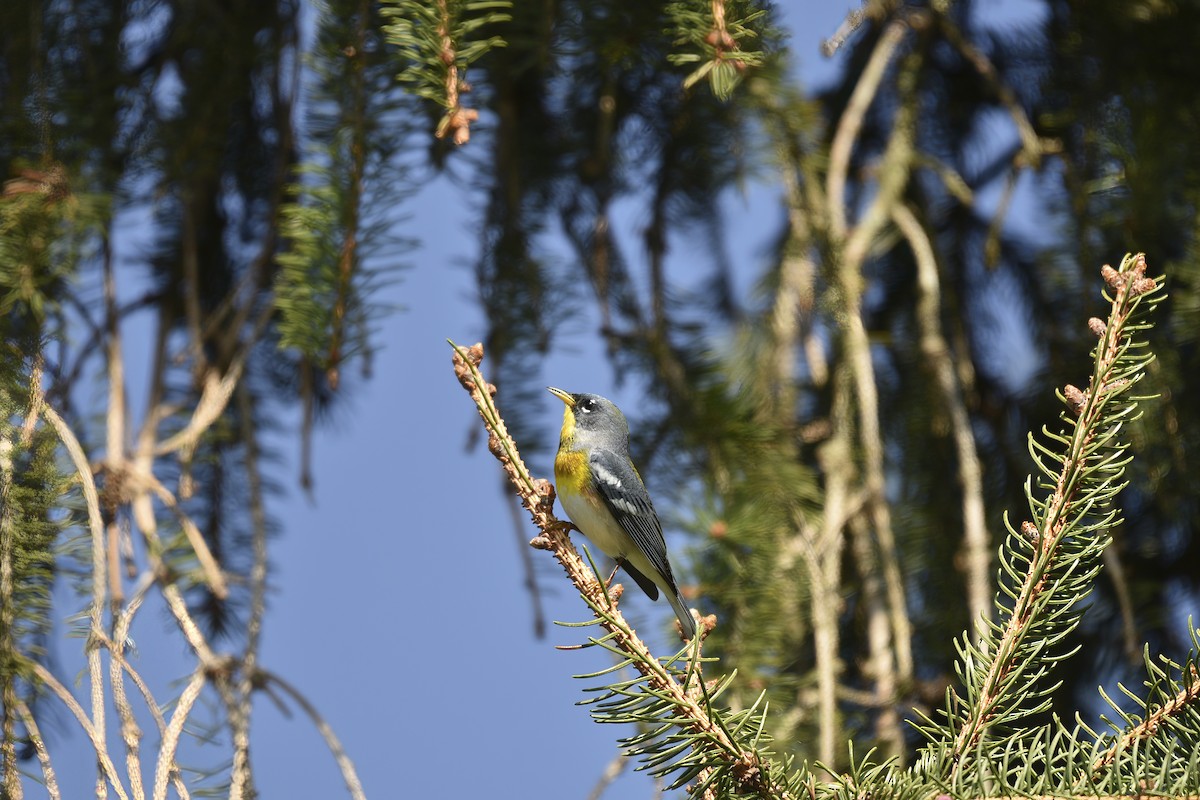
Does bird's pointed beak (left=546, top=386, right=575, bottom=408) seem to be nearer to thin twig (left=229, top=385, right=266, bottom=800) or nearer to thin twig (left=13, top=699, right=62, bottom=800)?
thin twig (left=229, top=385, right=266, bottom=800)

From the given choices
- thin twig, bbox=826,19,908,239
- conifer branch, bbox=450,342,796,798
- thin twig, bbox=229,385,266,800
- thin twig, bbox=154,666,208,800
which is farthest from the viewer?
thin twig, bbox=826,19,908,239

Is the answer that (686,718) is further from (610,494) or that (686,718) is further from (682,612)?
(610,494)

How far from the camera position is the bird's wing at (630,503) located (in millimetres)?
1844

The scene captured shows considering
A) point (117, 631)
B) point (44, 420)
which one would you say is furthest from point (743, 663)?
point (44, 420)

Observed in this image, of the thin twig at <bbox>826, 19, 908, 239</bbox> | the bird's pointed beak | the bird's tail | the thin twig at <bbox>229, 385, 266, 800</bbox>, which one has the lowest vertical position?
the bird's tail

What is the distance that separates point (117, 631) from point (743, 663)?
35.0 inches

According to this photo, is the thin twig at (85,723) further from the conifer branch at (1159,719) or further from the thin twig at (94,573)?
the conifer branch at (1159,719)

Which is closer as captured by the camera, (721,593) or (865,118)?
(721,593)

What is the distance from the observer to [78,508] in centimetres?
119

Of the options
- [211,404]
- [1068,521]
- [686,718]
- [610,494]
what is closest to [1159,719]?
[1068,521]

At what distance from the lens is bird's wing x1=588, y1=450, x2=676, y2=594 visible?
1.84 meters

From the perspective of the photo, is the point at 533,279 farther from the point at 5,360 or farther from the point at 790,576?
the point at 5,360

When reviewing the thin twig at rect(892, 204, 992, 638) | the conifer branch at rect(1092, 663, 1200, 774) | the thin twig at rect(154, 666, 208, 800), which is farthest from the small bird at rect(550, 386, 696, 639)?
the conifer branch at rect(1092, 663, 1200, 774)

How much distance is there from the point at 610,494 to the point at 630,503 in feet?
0.20
